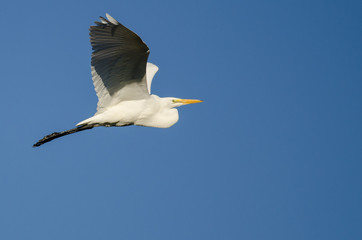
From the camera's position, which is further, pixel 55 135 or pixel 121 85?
pixel 55 135

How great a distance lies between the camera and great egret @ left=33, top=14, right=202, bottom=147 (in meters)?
8.33

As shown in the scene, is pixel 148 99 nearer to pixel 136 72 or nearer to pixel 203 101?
pixel 136 72

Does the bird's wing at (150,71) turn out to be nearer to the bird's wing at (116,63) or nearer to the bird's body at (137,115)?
the bird's body at (137,115)

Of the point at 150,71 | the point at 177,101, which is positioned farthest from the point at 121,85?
the point at 150,71

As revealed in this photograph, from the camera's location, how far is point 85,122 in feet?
33.0

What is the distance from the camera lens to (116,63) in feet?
29.7

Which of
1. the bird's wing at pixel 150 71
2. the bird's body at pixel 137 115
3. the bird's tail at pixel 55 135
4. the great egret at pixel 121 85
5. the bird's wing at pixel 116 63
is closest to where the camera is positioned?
the bird's wing at pixel 116 63

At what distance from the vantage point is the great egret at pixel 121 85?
8.33 meters

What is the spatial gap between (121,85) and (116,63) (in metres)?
0.84

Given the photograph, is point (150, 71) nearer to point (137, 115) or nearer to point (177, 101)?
point (177, 101)

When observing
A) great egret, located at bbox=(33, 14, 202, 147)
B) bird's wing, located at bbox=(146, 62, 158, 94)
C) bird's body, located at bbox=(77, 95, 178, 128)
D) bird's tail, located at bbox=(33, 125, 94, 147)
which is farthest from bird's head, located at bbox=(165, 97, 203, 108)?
bird's tail, located at bbox=(33, 125, 94, 147)

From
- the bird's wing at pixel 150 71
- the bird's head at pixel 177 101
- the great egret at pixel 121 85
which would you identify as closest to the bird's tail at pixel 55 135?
the great egret at pixel 121 85

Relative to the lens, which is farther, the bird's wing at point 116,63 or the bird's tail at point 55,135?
the bird's tail at point 55,135

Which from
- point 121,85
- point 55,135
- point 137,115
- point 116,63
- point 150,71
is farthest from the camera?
point 150,71
